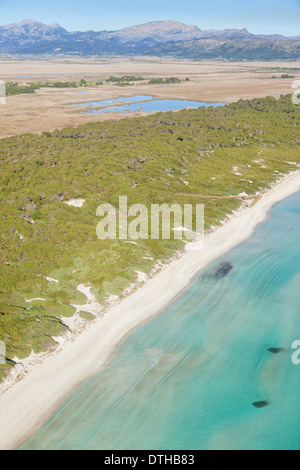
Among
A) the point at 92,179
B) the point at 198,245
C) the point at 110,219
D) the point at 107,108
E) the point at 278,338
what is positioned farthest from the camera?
the point at 107,108

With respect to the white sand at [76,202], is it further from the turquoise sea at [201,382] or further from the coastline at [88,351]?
the turquoise sea at [201,382]

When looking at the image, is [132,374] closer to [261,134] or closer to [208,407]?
[208,407]

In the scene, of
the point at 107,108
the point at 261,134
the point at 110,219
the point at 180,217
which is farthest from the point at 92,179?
the point at 107,108

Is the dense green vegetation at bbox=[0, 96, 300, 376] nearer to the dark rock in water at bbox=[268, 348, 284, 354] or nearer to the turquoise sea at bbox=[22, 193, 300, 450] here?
the turquoise sea at bbox=[22, 193, 300, 450]

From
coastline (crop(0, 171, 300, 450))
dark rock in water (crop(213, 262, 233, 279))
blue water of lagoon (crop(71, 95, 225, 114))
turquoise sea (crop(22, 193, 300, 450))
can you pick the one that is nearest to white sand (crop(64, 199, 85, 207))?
coastline (crop(0, 171, 300, 450))

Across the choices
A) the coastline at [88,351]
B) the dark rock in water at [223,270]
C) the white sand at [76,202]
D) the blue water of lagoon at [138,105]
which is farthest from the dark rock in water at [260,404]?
the blue water of lagoon at [138,105]
